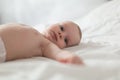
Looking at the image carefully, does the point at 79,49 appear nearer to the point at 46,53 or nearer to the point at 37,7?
the point at 46,53

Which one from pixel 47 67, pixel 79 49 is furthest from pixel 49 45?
pixel 47 67

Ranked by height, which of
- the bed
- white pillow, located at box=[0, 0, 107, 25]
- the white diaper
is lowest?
the bed

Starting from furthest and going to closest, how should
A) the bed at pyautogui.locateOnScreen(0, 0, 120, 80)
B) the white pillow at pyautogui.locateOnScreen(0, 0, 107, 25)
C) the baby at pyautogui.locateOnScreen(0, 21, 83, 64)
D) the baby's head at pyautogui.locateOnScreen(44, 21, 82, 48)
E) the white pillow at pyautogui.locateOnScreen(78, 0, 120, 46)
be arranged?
the white pillow at pyautogui.locateOnScreen(0, 0, 107, 25), the white pillow at pyautogui.locateOnScreen(78, 0, 120, 46), the baby's head at pyautogui.locateOnScreen(44, 21, 82, 48), the baby at pyautogui.locateOnScreen(0, 21, 83, 64), the bed at pyautogui.locateOnScreen(0, 0, 120, 80)

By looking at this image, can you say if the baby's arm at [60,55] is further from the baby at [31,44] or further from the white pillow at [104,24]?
the white pillow at [104,24]

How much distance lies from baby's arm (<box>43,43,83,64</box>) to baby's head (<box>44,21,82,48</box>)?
0.13 meters

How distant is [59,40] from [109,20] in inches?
24.2

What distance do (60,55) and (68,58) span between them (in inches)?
3.4

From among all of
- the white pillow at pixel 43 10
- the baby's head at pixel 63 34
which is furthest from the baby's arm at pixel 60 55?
the white pillow at pixel 43 10

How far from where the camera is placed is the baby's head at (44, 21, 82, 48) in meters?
1.23

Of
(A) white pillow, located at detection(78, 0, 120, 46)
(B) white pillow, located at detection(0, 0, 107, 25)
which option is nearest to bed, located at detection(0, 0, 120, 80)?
(A) white pillow, located at detection(78, 0, 120, 46)

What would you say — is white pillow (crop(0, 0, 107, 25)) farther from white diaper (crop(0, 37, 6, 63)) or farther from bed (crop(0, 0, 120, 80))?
white diaper (crop(0, 37, 6, 63))

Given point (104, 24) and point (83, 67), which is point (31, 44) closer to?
point (83, 67)

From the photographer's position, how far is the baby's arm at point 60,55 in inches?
35.0

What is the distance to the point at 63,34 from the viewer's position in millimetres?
1259
